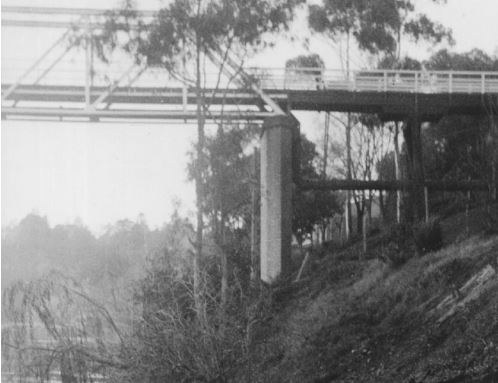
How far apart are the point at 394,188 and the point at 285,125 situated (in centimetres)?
434

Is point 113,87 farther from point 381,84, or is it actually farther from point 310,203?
point 310,203

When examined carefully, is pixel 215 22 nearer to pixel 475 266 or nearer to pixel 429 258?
pixel 429 258

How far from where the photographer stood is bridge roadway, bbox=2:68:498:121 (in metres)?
23.5

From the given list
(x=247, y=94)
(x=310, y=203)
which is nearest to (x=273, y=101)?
(x=247, y=94)

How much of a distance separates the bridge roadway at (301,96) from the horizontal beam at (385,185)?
2263mm

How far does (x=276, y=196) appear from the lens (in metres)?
23.8

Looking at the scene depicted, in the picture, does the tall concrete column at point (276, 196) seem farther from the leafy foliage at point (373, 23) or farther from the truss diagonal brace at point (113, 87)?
the leafy foliage at point (373, 23)

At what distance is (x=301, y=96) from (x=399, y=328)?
12.2 metres

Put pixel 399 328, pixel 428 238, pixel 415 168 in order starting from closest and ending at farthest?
pixel 399 328, pixel 428 238, pixel 415 168

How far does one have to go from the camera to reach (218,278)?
22.8 meters

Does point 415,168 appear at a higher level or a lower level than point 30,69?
lower

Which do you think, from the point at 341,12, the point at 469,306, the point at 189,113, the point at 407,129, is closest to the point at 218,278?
the point at 189,113

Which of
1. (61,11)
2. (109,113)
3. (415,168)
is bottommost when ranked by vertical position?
(415,168)

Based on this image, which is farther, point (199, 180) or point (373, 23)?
point (373, 23)
